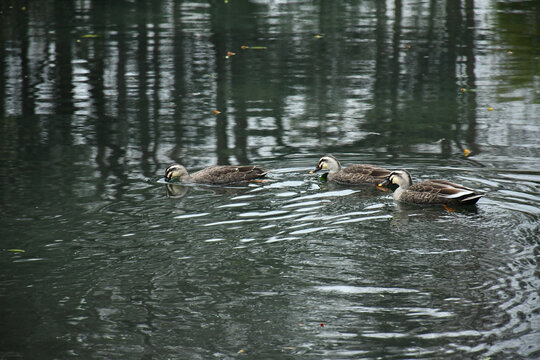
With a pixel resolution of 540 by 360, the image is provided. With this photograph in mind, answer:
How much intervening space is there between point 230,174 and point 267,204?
1.28 m

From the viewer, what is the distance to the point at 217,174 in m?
12.6

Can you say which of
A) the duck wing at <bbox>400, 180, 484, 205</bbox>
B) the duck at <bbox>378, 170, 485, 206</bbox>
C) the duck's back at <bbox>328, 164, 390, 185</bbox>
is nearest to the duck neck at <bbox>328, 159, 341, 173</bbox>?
the duck's back at <bbox>328, 164, 390, 185</bbox>

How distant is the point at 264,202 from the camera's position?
37.8 feet

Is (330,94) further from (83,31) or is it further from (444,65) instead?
→ (83,31)

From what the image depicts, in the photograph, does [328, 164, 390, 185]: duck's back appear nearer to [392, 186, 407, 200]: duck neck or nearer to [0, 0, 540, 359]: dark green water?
[0, 0, 540, 359]: dark green water

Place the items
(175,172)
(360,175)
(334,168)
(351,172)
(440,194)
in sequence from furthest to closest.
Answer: (334,168), (175,172), (351,172), (360,175), (440,194)

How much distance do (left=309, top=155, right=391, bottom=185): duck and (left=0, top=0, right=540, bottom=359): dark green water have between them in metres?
0.19

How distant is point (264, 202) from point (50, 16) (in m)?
20.6

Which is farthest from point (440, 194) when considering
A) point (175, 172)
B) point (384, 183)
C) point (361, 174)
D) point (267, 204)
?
point (175, 172)

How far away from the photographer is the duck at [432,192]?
36.3 ft

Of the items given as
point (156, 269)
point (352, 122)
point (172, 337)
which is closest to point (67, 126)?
point (352, 122)

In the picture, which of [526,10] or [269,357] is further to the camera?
[526,10]

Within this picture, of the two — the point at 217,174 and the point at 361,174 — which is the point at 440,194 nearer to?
the point at 361,174

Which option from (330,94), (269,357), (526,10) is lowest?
(269,357)
